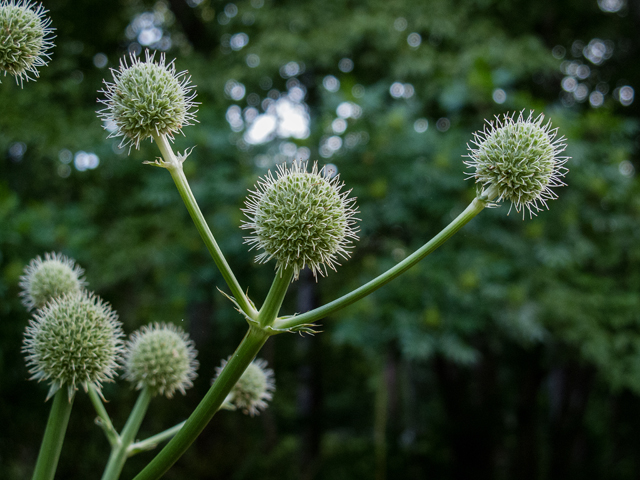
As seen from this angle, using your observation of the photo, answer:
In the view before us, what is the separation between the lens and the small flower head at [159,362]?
1.45 meters

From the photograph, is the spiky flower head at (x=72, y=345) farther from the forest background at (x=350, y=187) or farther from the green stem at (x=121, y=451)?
the forest background at (x=350, y=187)

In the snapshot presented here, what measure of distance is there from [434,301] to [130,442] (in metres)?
2.99

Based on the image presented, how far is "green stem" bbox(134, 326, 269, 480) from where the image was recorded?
1.05 meters

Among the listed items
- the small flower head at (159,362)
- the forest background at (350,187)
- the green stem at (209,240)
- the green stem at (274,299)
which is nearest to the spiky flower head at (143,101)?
the green stem at (209,240)

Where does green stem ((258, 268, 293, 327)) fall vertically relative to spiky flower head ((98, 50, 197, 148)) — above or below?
below

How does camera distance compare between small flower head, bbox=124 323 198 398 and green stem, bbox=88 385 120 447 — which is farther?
small flower head, bbox=124 323 198 398

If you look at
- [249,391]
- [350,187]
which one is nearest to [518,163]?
[249,391]

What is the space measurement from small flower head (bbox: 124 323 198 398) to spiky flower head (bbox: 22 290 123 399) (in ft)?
0.57

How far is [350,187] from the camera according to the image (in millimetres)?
4191

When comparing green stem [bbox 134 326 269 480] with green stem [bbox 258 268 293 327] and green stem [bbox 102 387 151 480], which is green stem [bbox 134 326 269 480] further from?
green stem [bbox 102 387 151 480]

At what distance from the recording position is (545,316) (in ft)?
15.5

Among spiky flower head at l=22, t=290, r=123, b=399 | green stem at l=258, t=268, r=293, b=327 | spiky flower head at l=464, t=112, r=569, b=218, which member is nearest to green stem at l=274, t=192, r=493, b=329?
green stem at l=258, t=268, r=293, b=327

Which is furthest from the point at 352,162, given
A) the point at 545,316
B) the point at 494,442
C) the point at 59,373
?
the point at 494,442

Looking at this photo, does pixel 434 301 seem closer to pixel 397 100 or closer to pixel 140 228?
pixel 397 100
